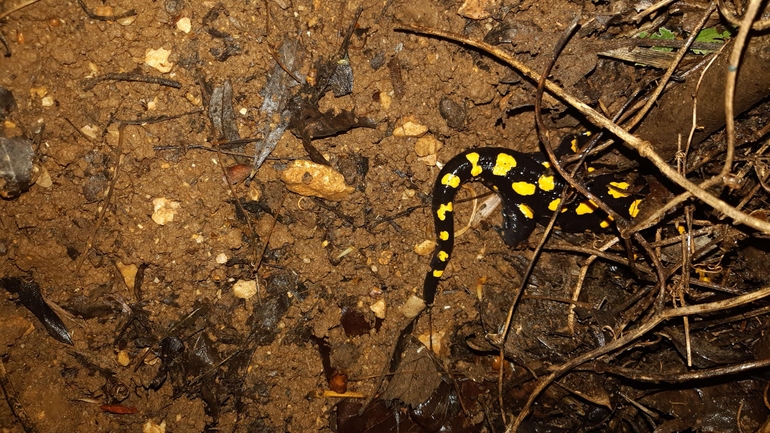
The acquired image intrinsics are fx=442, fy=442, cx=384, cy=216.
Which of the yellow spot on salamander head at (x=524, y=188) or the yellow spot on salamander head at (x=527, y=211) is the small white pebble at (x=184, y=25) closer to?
the yellow spot on salamander head at (x=524, y=188)

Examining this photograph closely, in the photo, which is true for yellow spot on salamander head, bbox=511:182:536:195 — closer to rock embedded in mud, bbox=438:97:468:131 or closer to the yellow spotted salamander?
the yellow spotted salamander

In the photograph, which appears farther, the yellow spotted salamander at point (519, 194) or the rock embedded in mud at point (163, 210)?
the yellow spotted salamander at point (519, 194)

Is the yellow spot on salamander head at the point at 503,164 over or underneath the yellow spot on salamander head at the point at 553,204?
over

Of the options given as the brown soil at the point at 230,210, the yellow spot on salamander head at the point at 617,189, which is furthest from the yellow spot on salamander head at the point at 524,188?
the yellow spot on salamander head at the point at 617,189

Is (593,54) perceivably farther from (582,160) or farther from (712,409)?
(712,409)

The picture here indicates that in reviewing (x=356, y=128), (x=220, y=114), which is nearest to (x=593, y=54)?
(x=356, y=128)

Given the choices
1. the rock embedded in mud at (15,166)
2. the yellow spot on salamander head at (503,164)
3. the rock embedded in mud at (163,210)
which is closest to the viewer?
the rock embedded in mud at (15,166)

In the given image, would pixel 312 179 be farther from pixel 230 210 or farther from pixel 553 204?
pixel 553 204
